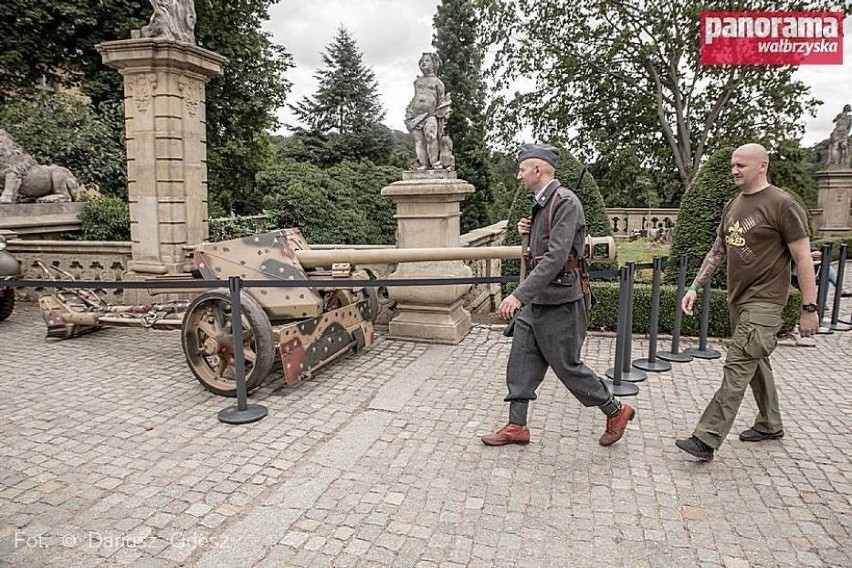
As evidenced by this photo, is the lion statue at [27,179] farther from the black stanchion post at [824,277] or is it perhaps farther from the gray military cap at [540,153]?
the black stanchion post at [824,277]

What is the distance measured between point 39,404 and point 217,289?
1.61 metres

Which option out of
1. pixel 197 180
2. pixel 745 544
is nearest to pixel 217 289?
pixel 197 180

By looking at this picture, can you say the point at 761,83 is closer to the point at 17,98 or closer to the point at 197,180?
the point at 197,180

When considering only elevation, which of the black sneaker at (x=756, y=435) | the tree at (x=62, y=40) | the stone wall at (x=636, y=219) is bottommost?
the black sneaker at (x=756, y=435)

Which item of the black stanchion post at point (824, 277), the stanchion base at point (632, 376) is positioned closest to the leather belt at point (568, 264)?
the stanchion base at point (632, 376)

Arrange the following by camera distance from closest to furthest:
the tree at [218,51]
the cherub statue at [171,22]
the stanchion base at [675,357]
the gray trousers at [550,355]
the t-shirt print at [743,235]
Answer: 1. the t-shirt print at [743,235]
2. the gray trousers at [550,355]
3. the stanchion base at [675,357]
4. the cherub statue at [171,22]
5. the tree at [218,51]

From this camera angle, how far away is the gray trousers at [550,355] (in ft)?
12.6

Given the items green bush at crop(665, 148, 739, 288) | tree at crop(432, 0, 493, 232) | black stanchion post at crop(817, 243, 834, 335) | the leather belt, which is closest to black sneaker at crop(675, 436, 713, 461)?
the leather belt

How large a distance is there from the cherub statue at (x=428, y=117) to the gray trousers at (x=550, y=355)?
3338mm

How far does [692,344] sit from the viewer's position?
6.93 m

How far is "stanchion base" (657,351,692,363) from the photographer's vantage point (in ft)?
20.1

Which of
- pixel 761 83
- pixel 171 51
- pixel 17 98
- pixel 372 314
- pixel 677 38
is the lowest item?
pixel 372 314

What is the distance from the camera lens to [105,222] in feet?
33.6

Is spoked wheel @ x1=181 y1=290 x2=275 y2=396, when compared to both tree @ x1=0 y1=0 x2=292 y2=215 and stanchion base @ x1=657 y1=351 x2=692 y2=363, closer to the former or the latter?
stanchion base @ x1=657 y1=351 x2=692 y2=363
